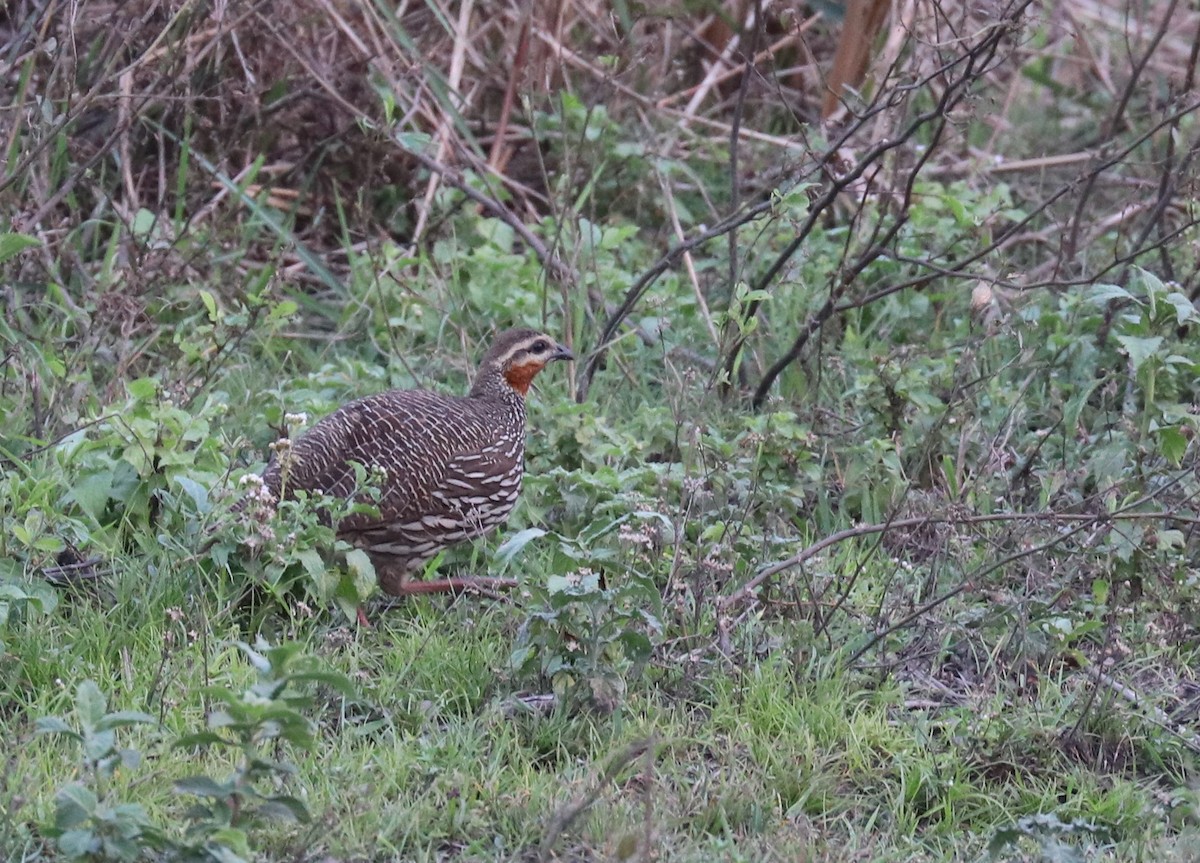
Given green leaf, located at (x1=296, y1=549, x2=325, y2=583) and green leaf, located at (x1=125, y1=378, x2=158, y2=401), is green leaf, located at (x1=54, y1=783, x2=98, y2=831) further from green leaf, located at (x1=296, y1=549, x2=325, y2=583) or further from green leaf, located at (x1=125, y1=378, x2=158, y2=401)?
green leaf, located at (x1=125, y1=378, x2=158, y2=401)

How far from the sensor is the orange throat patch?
5.96 m

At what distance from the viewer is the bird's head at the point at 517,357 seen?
5.95 m

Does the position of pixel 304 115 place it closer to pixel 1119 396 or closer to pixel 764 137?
pixel 764 137

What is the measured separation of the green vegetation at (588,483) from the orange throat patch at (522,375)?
0.59 feet

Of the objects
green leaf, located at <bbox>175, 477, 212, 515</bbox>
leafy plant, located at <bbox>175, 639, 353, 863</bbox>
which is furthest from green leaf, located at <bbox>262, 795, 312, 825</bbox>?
green leaf, located at <bbox>175, 477, 212, 515</bbox>

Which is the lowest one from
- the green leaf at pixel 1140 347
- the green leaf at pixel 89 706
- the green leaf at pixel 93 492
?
the green leaf at pixel 93 492

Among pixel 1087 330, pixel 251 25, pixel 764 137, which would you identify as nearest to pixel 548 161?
pixel 764 137

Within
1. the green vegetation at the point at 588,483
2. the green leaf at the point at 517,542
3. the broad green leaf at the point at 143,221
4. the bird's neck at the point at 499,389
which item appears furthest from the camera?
the broad green leaf at the point at 143,221

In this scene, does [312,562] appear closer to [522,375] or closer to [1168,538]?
[522,375]

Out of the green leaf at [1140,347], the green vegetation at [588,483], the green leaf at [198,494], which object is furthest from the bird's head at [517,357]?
the green leaf at [1140,347]

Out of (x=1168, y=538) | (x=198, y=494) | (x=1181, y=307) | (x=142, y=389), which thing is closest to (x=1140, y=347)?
(x=1181, y=307)

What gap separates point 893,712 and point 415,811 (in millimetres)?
1522

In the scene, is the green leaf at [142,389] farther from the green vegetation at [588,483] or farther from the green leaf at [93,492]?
the green leaf at [93,492]

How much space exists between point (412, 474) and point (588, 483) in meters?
0.62
